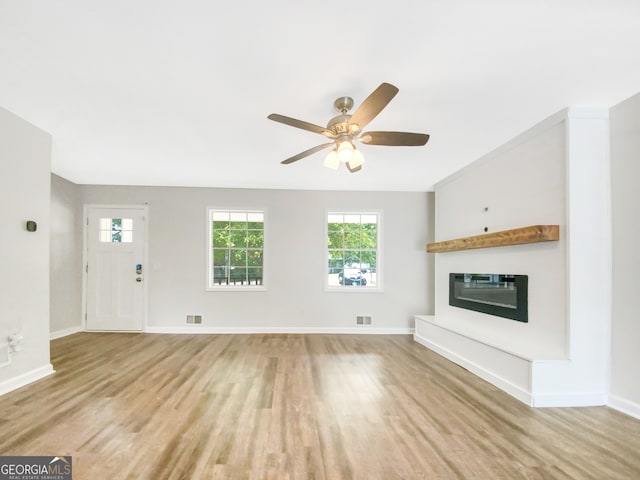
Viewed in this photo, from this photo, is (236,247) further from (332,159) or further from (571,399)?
(571,399)

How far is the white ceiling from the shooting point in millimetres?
1581

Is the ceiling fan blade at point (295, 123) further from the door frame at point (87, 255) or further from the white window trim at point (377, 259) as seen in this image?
the door frame at point (87, 255)

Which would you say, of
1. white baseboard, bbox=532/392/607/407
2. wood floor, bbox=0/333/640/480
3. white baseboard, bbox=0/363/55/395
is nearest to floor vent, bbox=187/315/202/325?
wood floor, bbox=0/333/640/480

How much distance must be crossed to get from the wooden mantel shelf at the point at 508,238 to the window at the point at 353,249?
1457 mm

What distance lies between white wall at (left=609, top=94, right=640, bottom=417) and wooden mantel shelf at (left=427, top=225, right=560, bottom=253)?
0.47m

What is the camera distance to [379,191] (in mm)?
5262

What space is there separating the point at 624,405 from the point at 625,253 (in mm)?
1237

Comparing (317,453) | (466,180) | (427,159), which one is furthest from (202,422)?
(466,180)

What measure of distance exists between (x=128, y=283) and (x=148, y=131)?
10.1 ft

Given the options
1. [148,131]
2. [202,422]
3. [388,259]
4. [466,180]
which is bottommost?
[202,422]

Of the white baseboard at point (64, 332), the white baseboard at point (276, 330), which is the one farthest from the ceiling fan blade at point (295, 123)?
the white baseboard at point (64, 332)

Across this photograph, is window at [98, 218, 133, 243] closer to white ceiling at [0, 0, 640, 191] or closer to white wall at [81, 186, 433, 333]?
white wall at [81, 186, 433, 333]

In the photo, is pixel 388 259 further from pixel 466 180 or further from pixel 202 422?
pixel 202 422

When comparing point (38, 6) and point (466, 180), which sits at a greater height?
point (38, 6)
